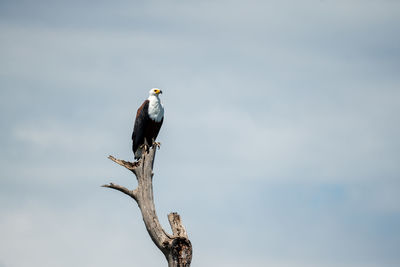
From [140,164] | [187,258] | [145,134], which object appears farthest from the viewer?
[145,134]

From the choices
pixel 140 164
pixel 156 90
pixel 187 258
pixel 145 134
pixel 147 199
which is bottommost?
pixel 187 258

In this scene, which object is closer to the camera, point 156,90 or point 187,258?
point 187,258

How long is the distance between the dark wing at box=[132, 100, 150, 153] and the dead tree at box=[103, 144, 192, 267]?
2.63 metres

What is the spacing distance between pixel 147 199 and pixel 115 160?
1325 millimetres

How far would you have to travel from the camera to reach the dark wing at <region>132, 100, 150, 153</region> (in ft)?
52.6

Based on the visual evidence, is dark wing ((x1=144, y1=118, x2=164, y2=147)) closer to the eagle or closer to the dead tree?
the eagle

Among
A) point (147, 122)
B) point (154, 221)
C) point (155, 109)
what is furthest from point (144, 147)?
point (154, 221)

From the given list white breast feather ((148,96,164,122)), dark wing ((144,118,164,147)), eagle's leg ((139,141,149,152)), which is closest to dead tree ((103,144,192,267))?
eagle's leg ((139,141,149,152))

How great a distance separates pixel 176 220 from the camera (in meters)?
12.5

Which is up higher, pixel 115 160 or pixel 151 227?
pixel 115 160

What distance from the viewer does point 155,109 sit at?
16.2m

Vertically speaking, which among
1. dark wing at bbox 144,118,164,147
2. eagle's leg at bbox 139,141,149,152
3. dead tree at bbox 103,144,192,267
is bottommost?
dead tree at bbox 103,144,192,267

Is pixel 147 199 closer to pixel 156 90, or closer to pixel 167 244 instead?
pixel 167 244

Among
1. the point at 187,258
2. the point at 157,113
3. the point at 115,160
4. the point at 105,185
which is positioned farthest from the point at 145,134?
the point at 187,258
